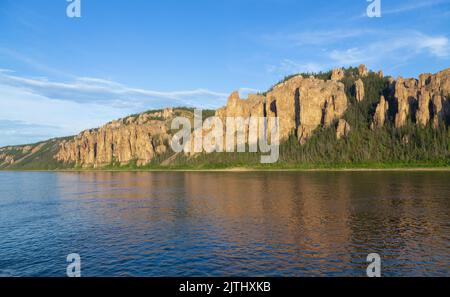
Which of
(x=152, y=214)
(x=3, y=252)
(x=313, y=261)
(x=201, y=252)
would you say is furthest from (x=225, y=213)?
(x=3, y=252)

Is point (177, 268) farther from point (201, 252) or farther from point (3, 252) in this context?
point (3, 252)

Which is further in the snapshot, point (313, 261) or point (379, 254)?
point (379, 254)

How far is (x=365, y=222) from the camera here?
186 feet

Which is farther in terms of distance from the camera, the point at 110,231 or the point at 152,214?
the point at 152,214

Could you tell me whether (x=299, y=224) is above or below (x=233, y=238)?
above

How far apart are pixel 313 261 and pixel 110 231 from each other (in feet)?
106

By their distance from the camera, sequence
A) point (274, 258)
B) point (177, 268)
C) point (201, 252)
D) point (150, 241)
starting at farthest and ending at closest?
1. point (150, 241)
2. point (201, 252)
3. point (274, 258)
4. point (177, 268)

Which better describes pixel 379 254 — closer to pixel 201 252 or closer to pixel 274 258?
pixel 274 258

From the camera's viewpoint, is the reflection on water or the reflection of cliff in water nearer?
the reflection on water

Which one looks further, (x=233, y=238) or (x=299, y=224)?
(x=299, y=224)

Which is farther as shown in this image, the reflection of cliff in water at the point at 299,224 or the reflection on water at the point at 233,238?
the reflection of cliff in water at the point at 299,224
